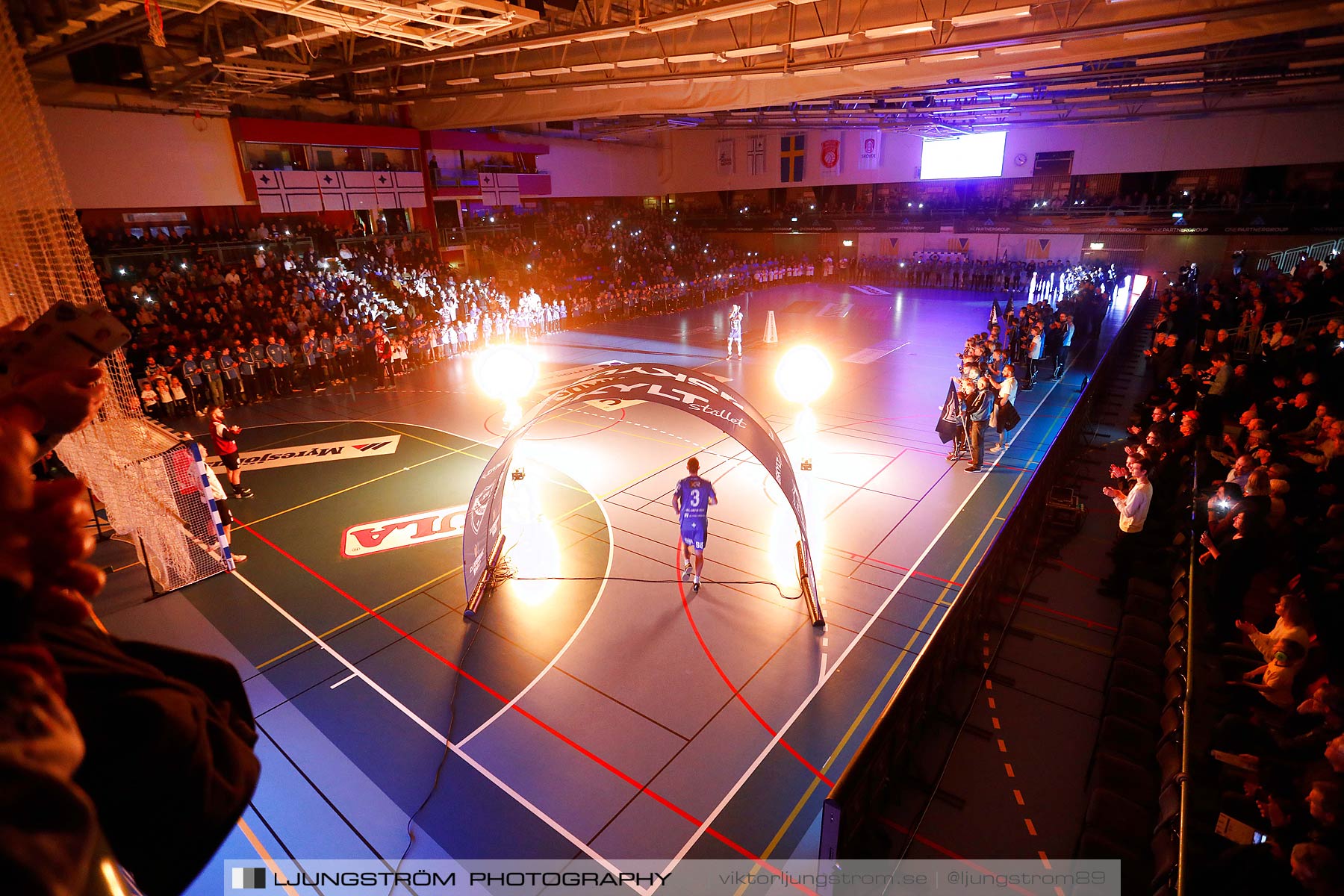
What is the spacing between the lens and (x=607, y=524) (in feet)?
35.9

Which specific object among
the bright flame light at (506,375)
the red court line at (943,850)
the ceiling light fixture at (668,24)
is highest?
the ceiling light fixture at (668,24)

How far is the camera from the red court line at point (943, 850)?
5109 mm

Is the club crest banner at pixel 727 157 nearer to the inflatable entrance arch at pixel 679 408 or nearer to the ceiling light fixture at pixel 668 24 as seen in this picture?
the ceiling light fixture at pixel 668 24

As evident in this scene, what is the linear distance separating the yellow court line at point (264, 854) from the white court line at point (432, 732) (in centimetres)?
160

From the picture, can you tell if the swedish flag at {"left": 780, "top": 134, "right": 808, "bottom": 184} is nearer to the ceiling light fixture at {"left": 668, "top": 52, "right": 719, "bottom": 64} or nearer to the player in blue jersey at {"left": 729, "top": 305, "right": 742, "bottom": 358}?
the player in blue jersey at {"left": 729, "top": 305, "right": 742, "bottom": 358}

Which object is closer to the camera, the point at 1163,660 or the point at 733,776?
the point at 733,776

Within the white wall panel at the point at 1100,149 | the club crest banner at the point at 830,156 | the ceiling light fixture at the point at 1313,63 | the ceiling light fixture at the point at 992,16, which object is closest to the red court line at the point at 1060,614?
the ceiling light fixture at the point at 992,16

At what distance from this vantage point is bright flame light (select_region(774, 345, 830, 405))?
53.4ft

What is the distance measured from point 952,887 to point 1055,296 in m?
32.0

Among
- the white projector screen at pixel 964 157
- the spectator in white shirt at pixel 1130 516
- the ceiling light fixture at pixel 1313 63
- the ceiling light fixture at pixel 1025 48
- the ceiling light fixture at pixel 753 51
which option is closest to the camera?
the spectator in white shirt at pixel 1130 516

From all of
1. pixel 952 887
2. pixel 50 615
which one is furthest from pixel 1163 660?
pixel 50 615

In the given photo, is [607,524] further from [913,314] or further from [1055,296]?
[1055,296]

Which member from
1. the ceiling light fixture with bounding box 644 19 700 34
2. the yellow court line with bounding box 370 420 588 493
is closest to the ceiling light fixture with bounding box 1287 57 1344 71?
the ceiling light fixture with bounding box 644 19 700 34

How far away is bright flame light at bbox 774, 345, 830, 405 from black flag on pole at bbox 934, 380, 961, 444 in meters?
3.28
